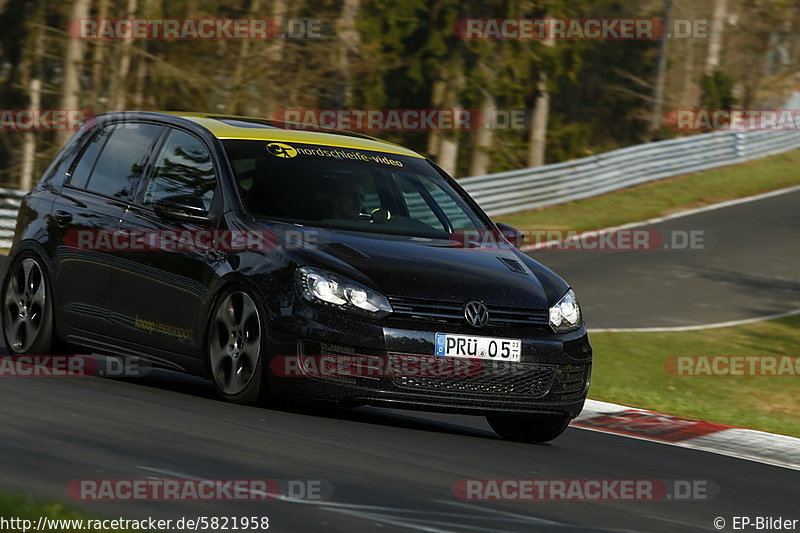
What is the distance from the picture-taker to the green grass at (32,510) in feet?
14.2

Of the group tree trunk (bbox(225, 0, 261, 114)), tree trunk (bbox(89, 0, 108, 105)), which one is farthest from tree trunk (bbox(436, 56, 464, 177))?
tree trunk (bbox(89, 0, 108, 105))

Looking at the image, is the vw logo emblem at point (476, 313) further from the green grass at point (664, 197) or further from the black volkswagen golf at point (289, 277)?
the green grass at point (664, 197)

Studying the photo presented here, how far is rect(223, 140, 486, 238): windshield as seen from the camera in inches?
321

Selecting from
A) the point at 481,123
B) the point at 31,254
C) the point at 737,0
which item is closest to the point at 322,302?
the point at 31,254

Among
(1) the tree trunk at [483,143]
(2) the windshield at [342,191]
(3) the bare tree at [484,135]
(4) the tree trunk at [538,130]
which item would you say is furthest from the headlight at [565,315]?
(4) the tree trunk at [538,130]

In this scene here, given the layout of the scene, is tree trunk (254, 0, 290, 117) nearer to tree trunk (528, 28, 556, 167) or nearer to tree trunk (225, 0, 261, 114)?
tree trunk (225, 0, 261, 114)

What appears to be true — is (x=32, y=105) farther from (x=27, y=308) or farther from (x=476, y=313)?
(x=476, y=313)

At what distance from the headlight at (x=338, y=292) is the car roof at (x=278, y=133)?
1517 mm

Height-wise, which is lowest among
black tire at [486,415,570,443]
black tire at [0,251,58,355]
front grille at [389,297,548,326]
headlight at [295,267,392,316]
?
black tire at [486,415,570,443]

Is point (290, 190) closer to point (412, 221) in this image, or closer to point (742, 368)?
point (412, 221)

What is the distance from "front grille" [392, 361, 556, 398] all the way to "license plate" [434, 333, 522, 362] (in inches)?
2.0

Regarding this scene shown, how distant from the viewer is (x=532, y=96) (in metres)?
39.9

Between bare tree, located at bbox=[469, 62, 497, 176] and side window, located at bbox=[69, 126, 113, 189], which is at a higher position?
side window, located at bbox=[69, 126, 113, 189]

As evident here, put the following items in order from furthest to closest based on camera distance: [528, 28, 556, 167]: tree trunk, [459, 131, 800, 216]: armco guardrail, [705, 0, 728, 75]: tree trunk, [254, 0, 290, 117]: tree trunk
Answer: [705, 0, 728, 75]: tree trunk < [528, 28, 556, 167]: tree trunk < [254, 0, 290, 117]: tree trunk < [459, 131, 800, 216]: armco guardrail
